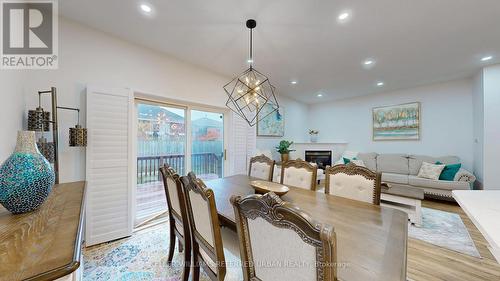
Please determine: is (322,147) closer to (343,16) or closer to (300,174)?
(300,174)

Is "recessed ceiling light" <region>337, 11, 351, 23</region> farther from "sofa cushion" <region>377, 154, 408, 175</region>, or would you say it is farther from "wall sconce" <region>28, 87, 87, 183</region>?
"sofa cushion" <region>377, 154, 408, 175</region>

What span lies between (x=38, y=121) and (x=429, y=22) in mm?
4325

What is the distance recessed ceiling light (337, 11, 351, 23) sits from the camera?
2.00 m

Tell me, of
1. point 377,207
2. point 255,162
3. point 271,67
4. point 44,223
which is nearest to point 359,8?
point 271,67

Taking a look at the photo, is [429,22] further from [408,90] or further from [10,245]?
[10,245]

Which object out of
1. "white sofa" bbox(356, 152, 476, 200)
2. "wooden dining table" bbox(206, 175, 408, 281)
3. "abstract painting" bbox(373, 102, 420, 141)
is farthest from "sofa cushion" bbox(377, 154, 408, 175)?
"wooden dining table" bbox(206, 175, 408, 281)

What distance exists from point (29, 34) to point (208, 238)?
2712mm

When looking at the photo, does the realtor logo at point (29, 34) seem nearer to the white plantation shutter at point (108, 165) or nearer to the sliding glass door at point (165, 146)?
the white plantation shutter at point (108, 165)

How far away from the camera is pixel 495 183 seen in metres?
3.29

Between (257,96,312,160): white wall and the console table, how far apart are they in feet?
12.7

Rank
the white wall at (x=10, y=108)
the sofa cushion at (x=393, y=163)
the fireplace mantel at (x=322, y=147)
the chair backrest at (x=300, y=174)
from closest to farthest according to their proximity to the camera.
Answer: the white wall at (x=10, y=108) < the chair backrest at (x=300, y=174) < the sofa cushion at (x=393, y=163) < the fireplace mantel at (x=322, y=147)

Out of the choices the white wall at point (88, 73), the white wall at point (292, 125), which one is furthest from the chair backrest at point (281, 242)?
the white wall at point (292, 125)

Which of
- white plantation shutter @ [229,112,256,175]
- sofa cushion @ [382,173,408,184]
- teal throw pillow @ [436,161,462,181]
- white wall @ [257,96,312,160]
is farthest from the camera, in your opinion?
white wall @ [257,96,312,160]

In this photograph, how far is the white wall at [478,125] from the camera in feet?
11.5
